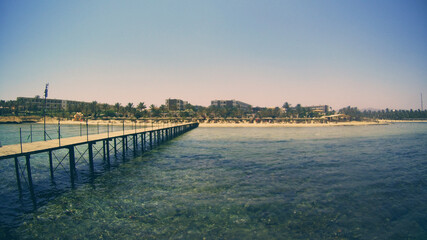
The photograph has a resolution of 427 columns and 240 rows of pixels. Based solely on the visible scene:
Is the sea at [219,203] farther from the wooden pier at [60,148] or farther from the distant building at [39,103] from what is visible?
the distant building at [39,103]

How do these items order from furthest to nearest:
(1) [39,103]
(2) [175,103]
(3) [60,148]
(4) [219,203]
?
(2) [175,103] < (1) [39,103] < (3) [60,148] < (4) [219,203]

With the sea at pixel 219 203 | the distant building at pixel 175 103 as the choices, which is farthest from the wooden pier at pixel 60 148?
the distant building at pixel 175 103

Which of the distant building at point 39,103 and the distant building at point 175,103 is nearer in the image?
the distant building at point 39,103

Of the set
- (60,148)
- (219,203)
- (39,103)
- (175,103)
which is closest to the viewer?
(219,203)

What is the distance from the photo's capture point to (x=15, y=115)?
122500 mm

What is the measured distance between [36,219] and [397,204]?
20471mm

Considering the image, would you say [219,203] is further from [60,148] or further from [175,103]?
[175,103]

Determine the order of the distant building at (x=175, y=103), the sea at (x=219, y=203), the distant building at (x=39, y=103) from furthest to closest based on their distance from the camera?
the distant building at (x=175, y=103) → the distant building at (x=39, y=103) → the sea at (x=219, y=203)

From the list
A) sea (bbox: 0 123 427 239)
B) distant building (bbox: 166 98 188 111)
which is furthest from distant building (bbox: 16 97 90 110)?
sea (bbox: 0 123 427 239)

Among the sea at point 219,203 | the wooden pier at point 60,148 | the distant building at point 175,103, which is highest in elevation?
the distant building at point 175,103

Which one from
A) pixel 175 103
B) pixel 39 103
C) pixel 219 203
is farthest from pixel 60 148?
pixel 39 103

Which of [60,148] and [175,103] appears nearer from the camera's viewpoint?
[60,148]

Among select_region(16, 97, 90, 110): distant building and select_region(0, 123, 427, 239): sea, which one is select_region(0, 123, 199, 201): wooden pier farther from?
select_region(16, 97, 90, 110): distant building

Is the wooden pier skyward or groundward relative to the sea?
skyward
